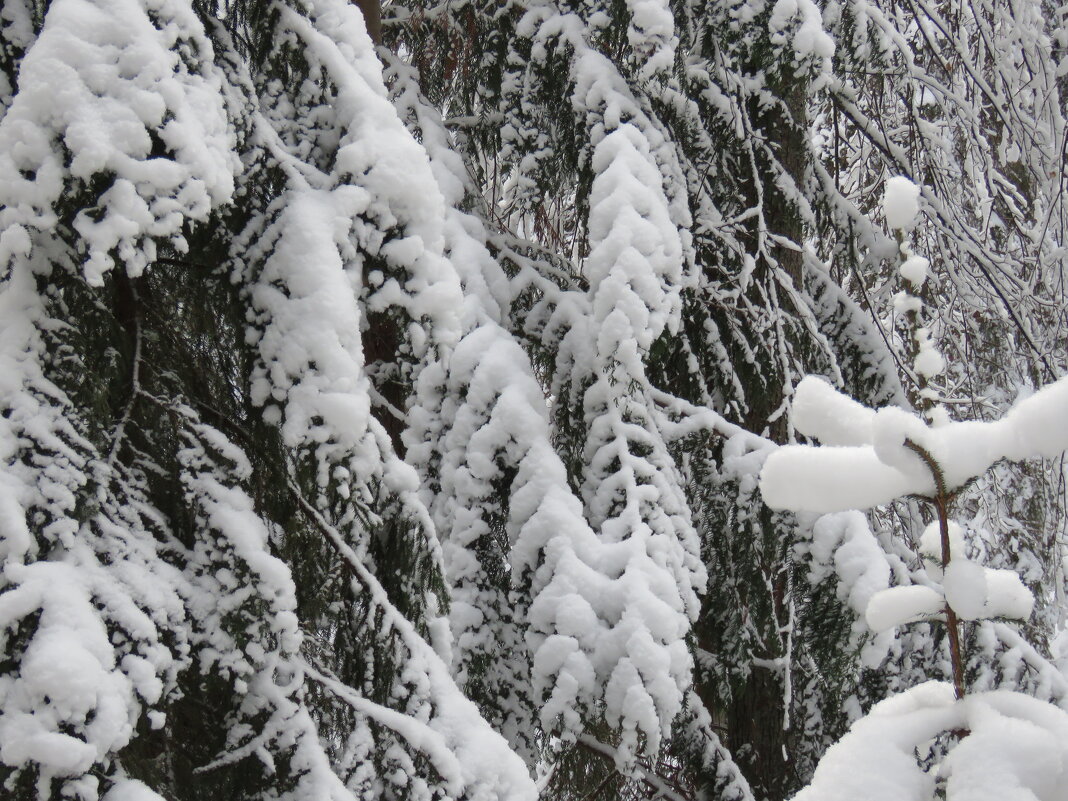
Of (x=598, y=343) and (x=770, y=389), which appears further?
(x=770, y=389)

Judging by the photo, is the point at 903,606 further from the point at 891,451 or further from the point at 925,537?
the point at 891,451

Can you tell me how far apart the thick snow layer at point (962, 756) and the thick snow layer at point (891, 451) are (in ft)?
0.58

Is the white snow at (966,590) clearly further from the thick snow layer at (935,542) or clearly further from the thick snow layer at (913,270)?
the thick snow layer at (913,270)

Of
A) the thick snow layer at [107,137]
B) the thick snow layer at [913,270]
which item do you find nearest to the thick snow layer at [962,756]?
the thick snow layer at [913,270]

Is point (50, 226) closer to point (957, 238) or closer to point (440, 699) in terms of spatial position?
point (440, 699)

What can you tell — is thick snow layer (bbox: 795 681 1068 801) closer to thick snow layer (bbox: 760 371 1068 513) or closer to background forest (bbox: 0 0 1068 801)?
background forest (bbox: 0 0 1068 801)

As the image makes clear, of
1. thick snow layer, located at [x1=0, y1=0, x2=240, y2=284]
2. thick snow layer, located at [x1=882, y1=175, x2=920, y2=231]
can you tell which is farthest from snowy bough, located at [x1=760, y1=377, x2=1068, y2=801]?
thick snow layer, located at [x1=0, y1=0, x2=240, y2=284]

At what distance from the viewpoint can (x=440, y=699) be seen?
148 cm

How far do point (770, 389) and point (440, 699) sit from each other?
5.58 ft

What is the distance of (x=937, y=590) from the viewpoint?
2.33ft

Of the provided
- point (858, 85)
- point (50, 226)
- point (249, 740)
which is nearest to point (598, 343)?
point (249, 740)

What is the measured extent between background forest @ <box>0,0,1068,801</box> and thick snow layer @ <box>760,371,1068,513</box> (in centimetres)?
3

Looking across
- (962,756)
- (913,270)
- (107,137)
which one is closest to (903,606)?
(962,756)

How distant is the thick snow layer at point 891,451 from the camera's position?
603 mm
